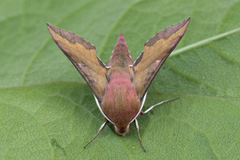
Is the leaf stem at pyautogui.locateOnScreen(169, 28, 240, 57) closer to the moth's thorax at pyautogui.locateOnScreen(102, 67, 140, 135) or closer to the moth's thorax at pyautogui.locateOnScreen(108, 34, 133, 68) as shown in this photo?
the moth's thorax at pyautogui.locateOnScreen(108, 34, 133, 68)

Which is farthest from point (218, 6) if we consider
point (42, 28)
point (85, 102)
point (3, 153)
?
point (3, 153)

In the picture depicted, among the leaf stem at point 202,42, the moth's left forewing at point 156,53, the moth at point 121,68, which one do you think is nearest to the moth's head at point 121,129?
the moth at point 121,68

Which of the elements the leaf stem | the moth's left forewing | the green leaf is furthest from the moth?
the leaf stem

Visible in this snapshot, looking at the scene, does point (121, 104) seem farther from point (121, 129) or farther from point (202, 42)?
point (202, 42)

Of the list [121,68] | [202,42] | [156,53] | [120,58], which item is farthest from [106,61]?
[202,42]

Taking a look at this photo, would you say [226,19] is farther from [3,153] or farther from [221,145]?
[3,153]
